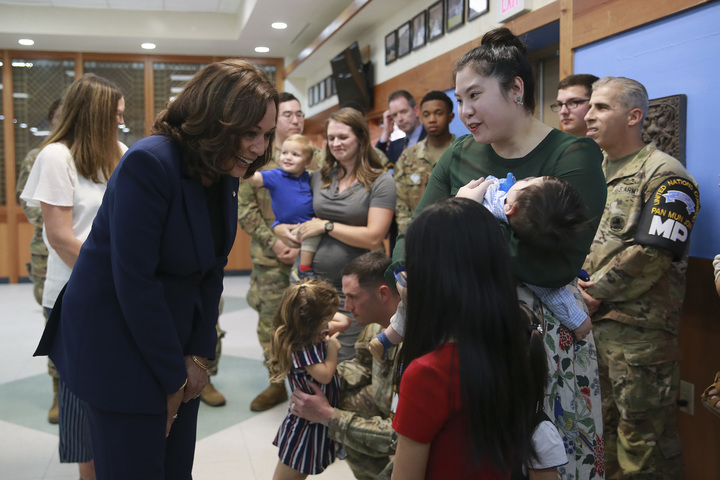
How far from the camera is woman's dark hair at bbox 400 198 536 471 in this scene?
1080mm

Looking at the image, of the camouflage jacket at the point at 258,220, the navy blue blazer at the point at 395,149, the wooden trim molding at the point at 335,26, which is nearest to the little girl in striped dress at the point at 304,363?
the camouflage jacket at the point at 258,220

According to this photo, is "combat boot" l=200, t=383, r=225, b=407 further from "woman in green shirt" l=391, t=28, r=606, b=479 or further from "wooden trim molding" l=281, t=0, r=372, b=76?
"wooden trim molding" l=281, t=0, r=372, b=76

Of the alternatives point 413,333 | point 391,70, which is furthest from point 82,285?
point 391,70

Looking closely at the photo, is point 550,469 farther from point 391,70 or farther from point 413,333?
point 391,70

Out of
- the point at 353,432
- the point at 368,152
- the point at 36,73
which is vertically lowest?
the point at 353,432

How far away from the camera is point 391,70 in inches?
233

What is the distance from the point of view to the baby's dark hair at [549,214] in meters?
1.31

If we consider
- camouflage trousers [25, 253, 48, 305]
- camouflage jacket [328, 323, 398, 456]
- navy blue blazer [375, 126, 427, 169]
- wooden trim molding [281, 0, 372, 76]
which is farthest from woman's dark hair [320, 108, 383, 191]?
wooden trim molding [281, 0, 372, 76]

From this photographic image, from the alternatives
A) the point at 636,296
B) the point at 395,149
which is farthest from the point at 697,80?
the point at 395,149

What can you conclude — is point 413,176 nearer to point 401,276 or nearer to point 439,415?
point 401,276

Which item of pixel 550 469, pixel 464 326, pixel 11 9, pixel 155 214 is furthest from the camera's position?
pixel 11 9

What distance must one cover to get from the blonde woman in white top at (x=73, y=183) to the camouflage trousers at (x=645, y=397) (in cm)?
209

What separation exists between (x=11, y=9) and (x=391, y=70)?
5.43 m

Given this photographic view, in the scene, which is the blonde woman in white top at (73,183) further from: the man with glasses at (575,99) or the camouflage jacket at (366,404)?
the man with glasses at (575,99)
